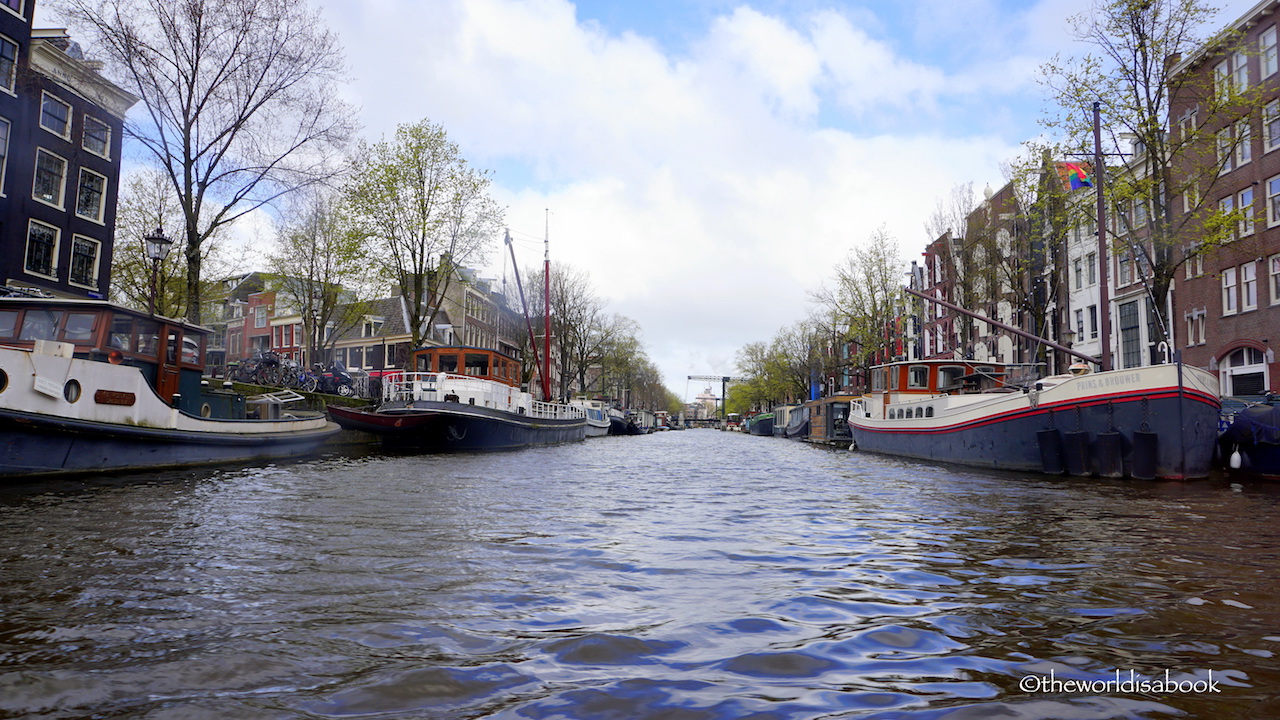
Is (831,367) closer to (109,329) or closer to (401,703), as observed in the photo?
(109,329)

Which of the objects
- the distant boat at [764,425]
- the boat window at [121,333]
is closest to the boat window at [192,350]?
the boat window at [121,333]

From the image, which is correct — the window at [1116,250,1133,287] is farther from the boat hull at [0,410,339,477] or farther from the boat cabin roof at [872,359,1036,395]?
the boat hull at [0,410,339,477]

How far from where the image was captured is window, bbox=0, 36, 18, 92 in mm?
26000

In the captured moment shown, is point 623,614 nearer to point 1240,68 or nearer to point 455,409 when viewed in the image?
point 455,409

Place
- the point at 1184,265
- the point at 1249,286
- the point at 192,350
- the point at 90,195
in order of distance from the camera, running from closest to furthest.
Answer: the point at 192,350, the point at 1249,286, the point at 1184,265, the point at 90,195

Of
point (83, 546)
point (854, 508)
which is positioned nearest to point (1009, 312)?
point (854, 508)

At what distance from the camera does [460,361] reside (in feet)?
91.6

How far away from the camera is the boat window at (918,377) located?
26562 mm

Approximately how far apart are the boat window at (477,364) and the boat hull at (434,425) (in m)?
2.11

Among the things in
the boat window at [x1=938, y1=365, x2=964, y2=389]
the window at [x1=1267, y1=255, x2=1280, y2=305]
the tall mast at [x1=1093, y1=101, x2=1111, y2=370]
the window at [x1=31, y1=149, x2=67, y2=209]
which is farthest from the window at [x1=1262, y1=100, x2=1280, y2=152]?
the window at [x1=31, y1=149, x2=67, y2=209]

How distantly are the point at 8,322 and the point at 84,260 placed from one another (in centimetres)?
2117

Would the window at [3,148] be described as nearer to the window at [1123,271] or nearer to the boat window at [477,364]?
the boat window at [477,364]

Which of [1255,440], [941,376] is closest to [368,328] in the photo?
[941,376]

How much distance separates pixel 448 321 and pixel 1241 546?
208 ft
